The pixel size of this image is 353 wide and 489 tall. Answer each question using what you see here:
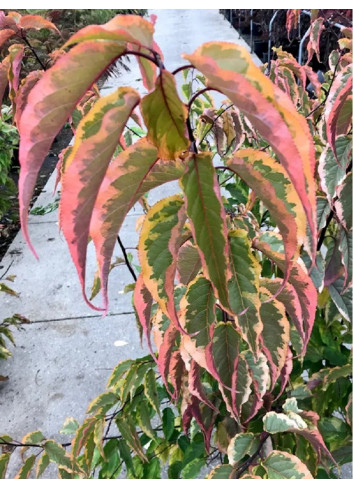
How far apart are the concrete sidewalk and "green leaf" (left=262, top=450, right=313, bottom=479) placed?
1394mm

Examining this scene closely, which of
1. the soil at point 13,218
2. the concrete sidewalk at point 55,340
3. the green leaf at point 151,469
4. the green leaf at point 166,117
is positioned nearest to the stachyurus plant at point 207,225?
the green leaf at point 166,117

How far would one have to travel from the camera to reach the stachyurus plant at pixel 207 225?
1.07 ft

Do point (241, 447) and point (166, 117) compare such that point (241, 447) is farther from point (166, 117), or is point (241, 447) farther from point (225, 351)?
point (166, 117)

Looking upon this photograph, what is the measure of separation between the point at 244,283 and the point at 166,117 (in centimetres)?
21

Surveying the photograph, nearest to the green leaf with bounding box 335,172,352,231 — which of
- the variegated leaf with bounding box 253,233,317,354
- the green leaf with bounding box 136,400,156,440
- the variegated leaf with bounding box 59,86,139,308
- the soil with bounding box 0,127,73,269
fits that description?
the variegated leaf with bounding box 253,233,317,354

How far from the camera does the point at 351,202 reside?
0.70m

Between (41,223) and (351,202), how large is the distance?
311 cm

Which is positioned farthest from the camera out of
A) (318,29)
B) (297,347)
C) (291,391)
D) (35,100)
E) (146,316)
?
(318,29)

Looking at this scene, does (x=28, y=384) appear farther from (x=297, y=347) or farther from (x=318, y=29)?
(x=318, y=29)

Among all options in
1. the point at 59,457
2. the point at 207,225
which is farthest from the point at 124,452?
the point at 207,225

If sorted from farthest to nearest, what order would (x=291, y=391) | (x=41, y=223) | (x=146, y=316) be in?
(x=41, y=223) < (x=291, y=391) < (x=146, y=316)

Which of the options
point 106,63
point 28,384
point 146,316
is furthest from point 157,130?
point 28,384

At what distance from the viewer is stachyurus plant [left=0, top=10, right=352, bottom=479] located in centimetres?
33

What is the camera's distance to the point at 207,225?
16.0 inches
